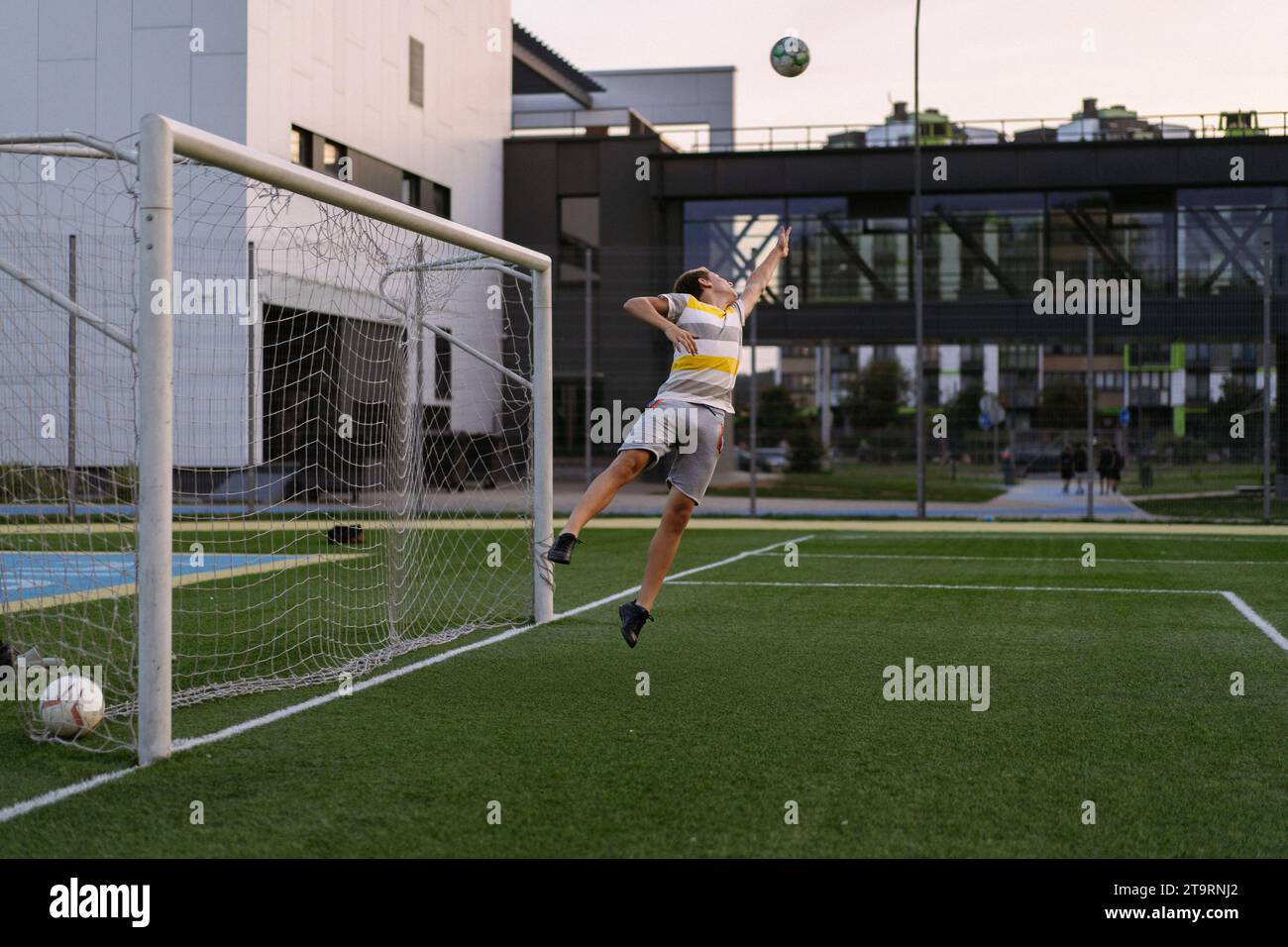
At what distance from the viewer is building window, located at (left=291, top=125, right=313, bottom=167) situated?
23.6m

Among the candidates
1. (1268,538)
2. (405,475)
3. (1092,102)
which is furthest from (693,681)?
(1092,102)

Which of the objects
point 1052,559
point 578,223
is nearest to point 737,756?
point 1052,559

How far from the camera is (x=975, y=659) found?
7.15m

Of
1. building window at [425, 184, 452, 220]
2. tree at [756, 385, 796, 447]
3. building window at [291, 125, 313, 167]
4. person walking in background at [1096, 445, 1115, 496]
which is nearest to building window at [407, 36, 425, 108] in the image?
building window at [425, 184, 452, 220]

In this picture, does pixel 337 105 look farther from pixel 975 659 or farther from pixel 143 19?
pixel 975 659

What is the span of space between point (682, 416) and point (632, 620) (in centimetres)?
104

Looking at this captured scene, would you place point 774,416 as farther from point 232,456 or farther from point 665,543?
point 665,543

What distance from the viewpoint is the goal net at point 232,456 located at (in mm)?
4926

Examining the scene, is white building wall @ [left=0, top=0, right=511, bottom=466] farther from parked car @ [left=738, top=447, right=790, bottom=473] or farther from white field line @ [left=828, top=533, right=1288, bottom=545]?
parked car @ [left=738, top=447, right=790, bottom=473]

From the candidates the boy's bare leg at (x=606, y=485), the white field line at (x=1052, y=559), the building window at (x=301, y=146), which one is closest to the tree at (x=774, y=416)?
the white field line at (x=1052, y=559)

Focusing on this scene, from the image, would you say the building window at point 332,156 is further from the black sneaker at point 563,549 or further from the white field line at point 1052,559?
the black sneaker at point 563,549

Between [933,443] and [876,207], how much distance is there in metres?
8.10

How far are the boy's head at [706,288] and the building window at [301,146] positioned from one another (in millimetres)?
18188

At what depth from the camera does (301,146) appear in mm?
23875
